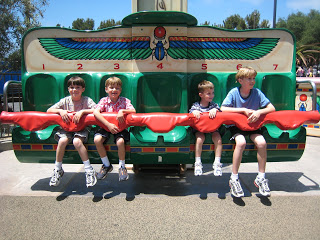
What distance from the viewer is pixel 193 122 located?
2947 millimetres

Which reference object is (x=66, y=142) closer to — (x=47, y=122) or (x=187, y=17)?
(x=47, y=122)

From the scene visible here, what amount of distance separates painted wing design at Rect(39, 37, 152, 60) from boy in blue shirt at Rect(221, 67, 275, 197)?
54.7 inches

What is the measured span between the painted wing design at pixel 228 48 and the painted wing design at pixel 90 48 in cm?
81

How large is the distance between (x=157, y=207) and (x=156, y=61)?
1752mm

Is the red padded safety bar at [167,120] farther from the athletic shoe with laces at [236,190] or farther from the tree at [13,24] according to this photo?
the tree at [13,24]

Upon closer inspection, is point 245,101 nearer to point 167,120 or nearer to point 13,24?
point 167,120

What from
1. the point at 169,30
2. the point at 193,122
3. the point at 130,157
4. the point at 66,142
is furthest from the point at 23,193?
the point at 169,30

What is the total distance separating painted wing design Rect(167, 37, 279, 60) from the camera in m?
3.56

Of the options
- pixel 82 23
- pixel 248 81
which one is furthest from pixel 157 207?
pixel 82 23

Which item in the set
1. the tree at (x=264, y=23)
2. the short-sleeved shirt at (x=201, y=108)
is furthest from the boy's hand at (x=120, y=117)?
the tree at (x=264, y=23)

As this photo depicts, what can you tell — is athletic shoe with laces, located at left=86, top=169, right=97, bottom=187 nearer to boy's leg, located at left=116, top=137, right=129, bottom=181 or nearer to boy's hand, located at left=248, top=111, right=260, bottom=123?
boy's leg, located at left=116, top=137, right=129, bottom=181

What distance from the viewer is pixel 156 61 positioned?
11.5ft

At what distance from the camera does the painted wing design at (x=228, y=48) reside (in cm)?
356

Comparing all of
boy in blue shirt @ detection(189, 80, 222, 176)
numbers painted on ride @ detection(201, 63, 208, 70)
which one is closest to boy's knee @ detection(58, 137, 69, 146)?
boy in blue shirt @ detection(189, 80, 222, 176)
